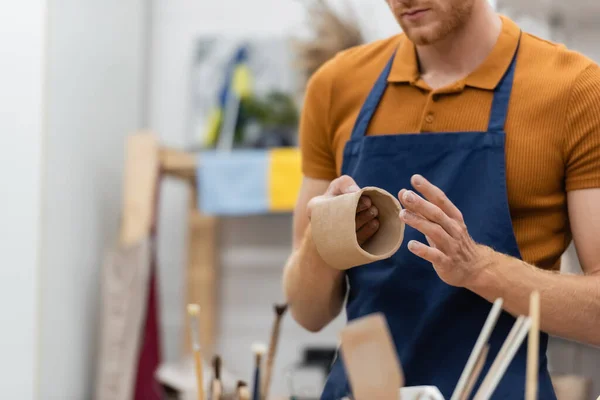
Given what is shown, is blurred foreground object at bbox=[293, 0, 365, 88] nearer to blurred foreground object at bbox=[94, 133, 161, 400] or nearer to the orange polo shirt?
blurred foreground object at bbox=[94, 133, 161, 400]

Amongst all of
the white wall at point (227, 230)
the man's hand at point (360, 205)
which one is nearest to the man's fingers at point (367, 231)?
the man's hand at point (360, 205)

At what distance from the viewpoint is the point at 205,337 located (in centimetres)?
277

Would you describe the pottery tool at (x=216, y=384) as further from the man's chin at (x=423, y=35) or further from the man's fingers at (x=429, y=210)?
the man's chin at (x=423, y=35)

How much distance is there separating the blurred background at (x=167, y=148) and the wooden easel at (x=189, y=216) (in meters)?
0.01

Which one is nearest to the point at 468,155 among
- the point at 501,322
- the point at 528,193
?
the point at 528,193

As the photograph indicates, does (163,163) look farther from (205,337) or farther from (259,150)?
(205,337)

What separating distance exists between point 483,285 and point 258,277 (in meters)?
Result: 1.99

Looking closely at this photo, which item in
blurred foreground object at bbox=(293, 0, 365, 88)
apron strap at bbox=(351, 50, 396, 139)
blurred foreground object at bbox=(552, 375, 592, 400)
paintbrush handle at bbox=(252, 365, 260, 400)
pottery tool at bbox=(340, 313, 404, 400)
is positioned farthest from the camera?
blurred foreground object at bbox=(293, 0, 365, 88)

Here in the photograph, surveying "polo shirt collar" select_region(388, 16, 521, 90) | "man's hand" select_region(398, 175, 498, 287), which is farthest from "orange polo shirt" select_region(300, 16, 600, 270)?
"man's hand" select_region(398, 175, 498, 287)

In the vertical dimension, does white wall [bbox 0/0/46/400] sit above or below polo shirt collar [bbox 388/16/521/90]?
below

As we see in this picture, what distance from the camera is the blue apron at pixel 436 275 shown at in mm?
1015

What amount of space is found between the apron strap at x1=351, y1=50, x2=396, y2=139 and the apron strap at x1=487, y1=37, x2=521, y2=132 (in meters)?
0.17

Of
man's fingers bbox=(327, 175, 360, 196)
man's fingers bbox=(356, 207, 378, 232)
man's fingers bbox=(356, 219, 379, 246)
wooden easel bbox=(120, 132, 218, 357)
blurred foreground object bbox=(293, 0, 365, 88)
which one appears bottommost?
wooden easel bbox=(120, 132, 218, 357)

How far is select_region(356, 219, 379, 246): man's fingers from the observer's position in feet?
3.10
